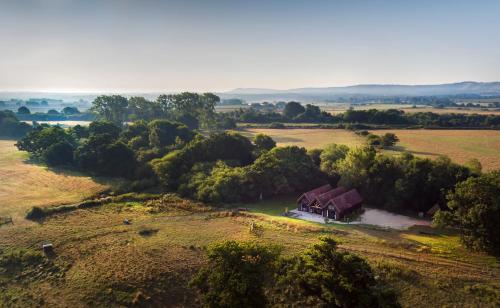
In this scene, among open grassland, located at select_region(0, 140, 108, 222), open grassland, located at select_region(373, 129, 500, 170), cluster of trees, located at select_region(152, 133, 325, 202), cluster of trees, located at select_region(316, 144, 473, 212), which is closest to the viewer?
cluster of trees, located at select_region(316, 144, 473, 212)

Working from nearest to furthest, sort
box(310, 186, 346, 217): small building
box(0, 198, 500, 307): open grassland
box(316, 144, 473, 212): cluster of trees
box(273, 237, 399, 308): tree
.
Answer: box(273, 237, 399, 308): tree
box(0, 198, 500, 307): open grassland
box(310, 186, 346, 217): small building
box(316, 144, 473, 212): cluster of trees

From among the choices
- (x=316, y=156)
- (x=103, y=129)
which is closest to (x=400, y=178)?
(x=316, y=156)

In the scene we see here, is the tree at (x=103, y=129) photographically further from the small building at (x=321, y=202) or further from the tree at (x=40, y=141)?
the small building at (x=321, y=202)

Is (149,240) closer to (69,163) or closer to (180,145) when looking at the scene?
(180,145)

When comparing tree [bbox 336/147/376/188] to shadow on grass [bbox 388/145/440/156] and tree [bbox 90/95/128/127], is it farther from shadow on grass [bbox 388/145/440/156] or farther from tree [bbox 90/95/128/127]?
tree [bbox 90/95/128/127]

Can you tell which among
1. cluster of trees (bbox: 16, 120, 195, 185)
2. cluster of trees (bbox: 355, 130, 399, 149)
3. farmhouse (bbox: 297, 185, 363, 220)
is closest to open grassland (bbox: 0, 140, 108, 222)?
cluster of trees (bbox: 16, 120, 195, 185)

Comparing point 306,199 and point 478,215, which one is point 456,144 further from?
point 478,215

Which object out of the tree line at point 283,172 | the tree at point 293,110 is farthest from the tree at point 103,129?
the tree at point 293,110

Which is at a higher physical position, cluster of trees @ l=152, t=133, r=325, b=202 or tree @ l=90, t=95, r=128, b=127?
tree @ l=90, t=95, r=128, b=127
